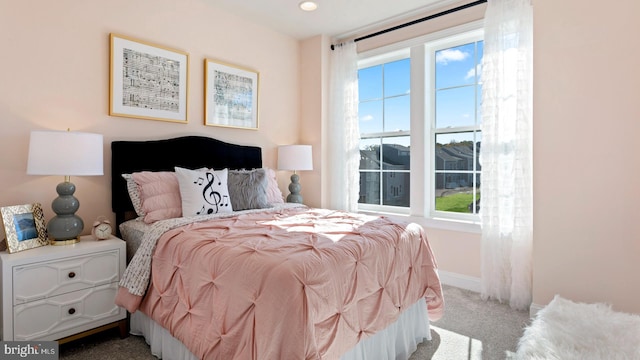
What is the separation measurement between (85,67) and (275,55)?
6.39ft

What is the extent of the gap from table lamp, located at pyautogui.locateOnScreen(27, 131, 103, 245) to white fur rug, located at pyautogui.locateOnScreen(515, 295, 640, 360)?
98.8 inches

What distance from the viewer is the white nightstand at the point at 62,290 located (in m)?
1.75

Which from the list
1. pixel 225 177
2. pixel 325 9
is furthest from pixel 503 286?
pixel 325 9

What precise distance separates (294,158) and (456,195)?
67.2 inches

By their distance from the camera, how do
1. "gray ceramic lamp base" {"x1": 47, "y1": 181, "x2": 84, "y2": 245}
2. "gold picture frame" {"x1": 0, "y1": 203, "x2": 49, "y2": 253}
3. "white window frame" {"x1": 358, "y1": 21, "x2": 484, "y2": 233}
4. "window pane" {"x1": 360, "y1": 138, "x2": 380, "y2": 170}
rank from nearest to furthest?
"gold picture frame" {"x1": 0, "y1": 203, "x2": 49, "y2": 253}
"gray ceramic lamp base" {"x1": 47, "y1": 181, "x2": 84, "y2": 245}
"white window frame" {"x1": 358, "y1": 21, "x2": 484, "y2": 233}
"window pane" {"x1": 360, "y1": 138, "x2": 380, "y2": 170}

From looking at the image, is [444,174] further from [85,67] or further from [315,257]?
[85,67]

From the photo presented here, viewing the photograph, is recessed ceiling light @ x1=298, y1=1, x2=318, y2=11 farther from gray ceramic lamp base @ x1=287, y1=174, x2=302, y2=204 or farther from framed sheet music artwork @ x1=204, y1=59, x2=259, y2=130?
gray ceramic lamp base @ x1=287, y1=174, x2=302, y2=204

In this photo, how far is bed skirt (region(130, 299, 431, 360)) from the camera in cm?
167

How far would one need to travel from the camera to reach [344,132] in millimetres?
3854

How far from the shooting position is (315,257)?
142 cm

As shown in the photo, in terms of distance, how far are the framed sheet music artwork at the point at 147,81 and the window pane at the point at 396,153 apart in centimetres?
215

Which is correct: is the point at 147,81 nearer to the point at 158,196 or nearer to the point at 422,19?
the point at 158,196
